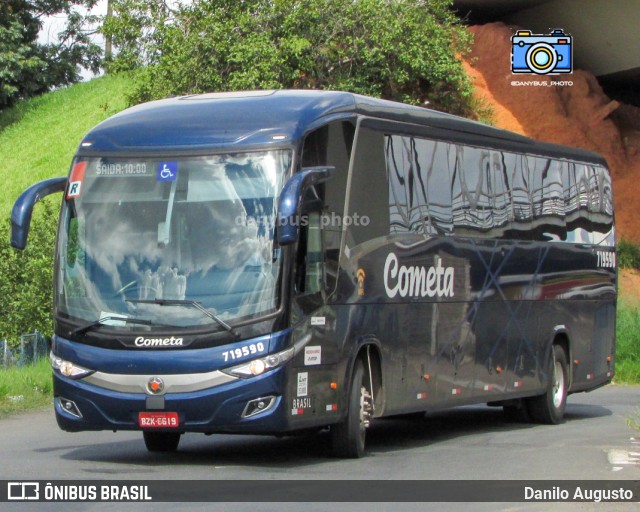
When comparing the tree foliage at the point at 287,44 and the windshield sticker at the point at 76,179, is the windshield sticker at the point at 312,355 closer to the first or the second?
the windshield sticker at the point at 76,179

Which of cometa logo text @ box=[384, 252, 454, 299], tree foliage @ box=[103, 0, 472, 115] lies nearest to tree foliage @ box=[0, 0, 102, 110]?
tree foliage @ box=[103, 0, 472, 115]

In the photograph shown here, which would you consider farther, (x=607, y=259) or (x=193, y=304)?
(x=607, y=259)

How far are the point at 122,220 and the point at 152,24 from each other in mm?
19635

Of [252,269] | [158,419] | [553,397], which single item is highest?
[252,269]

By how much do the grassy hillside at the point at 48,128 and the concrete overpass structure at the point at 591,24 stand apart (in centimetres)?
1144

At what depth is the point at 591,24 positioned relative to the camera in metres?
30.1

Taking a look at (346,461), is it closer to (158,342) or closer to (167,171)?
(158,342)

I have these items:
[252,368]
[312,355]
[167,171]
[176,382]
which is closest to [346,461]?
[312,355]

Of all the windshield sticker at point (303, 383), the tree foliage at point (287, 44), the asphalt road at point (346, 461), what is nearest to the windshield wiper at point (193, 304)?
the windshield sticker at point (303, 383)

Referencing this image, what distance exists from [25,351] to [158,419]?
12.5 meters

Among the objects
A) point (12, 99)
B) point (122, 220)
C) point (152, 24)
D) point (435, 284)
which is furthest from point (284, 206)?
point (12, 99)

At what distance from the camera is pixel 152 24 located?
100ft

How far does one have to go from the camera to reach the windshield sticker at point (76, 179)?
12.1 metres

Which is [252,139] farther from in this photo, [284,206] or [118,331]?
[118,331]
